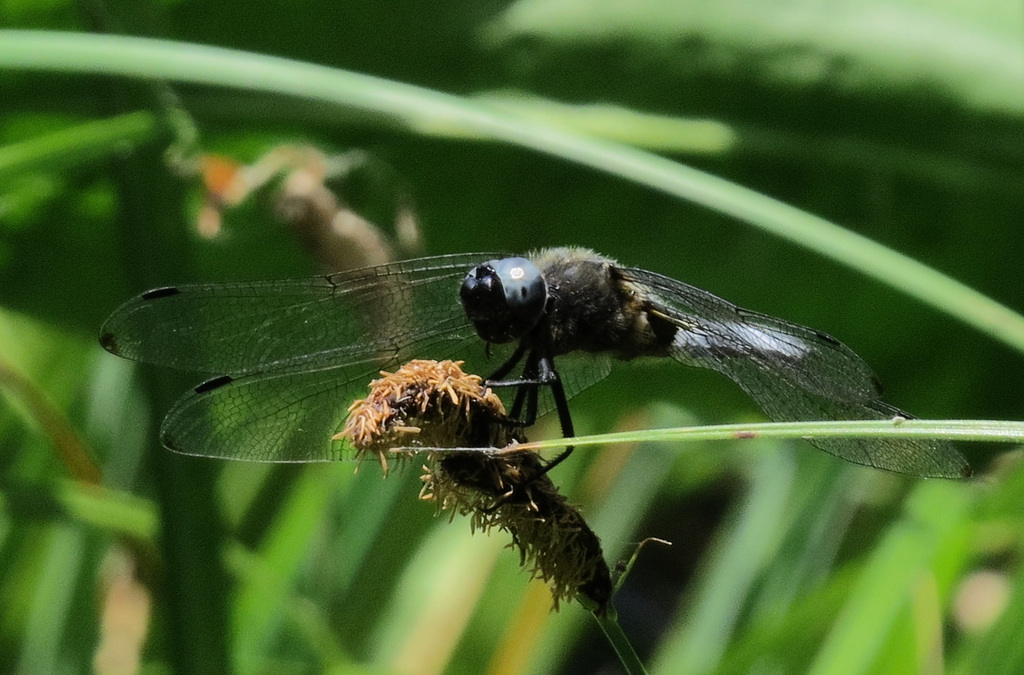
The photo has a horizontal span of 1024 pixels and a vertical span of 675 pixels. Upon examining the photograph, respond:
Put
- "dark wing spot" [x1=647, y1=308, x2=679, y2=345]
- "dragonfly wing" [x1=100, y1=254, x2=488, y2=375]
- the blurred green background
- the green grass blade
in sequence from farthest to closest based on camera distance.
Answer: the blurred green background → "dark wing spot" [x1=647, y1=308, x2=679, y2=345] → "dragonfly wing" [x1=100, y1=254, x2=488, y2=375] → the green grass blade

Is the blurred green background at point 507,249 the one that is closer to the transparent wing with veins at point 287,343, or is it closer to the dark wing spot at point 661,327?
the transparent wing with veins at point 287,343

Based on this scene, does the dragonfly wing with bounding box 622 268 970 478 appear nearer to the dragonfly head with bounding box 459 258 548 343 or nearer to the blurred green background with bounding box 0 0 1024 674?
the dragonfly head with bounding box 459 258 548 343

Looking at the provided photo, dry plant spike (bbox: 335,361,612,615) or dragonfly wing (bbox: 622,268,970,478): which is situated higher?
dragonfly wing (bbox: 622,268,970,478)

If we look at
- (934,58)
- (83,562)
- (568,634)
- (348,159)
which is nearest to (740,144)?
(934,58)

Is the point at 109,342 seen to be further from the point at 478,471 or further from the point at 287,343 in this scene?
the point at 478,471

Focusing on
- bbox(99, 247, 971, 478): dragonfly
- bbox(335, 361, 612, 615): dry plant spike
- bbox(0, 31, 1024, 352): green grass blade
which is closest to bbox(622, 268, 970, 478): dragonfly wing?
bbox(99, 247, 971, 478): dragonfly

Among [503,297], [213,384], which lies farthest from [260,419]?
[503,297]

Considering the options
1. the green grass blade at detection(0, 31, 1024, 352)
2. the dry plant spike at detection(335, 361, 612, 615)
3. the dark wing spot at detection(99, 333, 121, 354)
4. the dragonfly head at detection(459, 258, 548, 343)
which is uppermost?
the green grass blade at detection(0, 31, 1024, 352)
